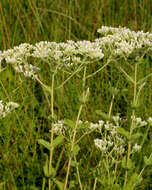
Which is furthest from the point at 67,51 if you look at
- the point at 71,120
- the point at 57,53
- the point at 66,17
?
the point at 66,17

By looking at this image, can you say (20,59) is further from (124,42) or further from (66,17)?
(66,17)

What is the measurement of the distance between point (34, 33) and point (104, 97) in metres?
1.41

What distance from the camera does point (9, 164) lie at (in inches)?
102

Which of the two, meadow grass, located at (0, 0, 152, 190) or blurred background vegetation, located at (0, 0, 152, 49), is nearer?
meadow grass, located at (0, 0, 152, 190)

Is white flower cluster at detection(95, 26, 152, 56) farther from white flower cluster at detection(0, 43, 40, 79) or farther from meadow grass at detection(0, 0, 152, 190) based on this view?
white flower cluster at detection(0, 43, 40, 79)

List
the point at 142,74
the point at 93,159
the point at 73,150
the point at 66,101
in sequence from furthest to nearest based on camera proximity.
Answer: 1. the point at 142,74
2. the point at 66,101
3. the point at 93,159
4. the point at 73,150

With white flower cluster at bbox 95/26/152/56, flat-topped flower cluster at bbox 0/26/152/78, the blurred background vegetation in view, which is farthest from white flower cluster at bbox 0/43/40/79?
the blurred background vegetation

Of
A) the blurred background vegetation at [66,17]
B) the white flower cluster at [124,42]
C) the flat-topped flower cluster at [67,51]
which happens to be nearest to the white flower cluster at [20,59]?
the flat-topped flower cluster at [67,51]

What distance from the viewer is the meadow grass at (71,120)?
2.26m

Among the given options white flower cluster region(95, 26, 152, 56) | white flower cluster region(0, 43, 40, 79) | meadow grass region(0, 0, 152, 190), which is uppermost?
white flower cluster region(95, 26, 152, 56)

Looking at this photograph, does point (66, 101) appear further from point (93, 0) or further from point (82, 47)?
point (93, 0)

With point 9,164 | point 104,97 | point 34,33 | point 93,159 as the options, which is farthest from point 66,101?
point 34,33

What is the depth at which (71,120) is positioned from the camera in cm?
241

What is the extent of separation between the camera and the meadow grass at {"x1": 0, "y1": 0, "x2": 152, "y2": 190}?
2.26m
